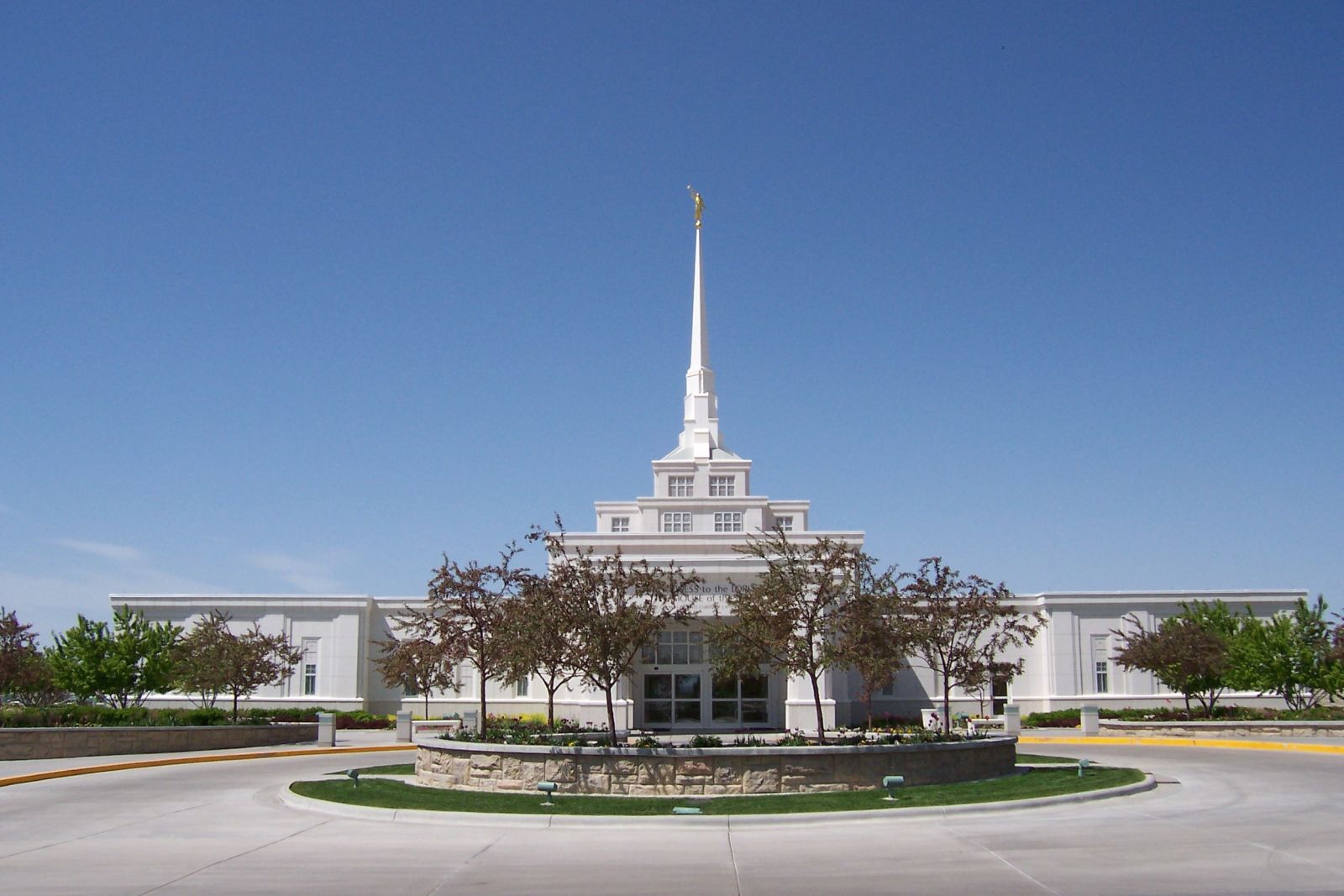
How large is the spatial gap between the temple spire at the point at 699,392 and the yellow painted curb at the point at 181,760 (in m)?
21.5

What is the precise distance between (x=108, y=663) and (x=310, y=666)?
33.0 feet

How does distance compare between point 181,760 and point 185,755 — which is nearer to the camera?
point 181,760

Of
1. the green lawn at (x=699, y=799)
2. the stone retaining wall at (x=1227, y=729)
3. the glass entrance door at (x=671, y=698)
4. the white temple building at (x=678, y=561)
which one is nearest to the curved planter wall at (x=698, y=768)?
the green lawn at (x=699, y=799)

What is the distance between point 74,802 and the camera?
69.7 feet

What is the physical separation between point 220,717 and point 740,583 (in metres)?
18.0

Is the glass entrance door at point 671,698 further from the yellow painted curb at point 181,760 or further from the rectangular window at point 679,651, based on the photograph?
the yellow painted curb at point 181,760

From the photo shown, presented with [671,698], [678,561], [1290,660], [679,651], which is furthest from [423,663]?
[1290,660]

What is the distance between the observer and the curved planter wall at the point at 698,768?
66.1ft

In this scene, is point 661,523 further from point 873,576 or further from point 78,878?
point 78,878

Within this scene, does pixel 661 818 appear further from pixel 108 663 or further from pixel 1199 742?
pixel 108 663

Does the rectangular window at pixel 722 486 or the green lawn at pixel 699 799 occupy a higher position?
the rectangular window at pixel 722 486

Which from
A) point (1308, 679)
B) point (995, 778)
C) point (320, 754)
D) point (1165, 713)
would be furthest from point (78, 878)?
point (1308, 679)

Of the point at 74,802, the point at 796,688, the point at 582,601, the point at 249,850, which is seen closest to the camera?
the point at 249,850

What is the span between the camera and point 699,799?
19.7m
